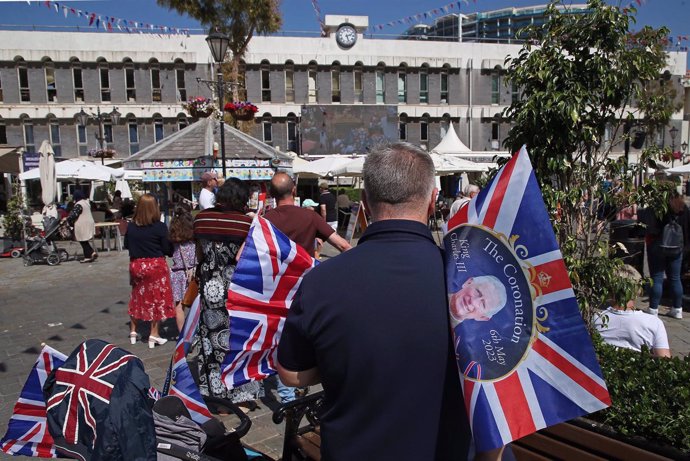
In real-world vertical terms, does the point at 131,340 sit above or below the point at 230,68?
below

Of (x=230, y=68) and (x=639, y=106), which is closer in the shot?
(x=639, y=106)

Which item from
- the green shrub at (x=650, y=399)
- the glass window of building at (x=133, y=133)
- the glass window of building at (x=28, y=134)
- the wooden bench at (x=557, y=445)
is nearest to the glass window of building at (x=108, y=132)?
the glass window of building at (x=133, y=133)

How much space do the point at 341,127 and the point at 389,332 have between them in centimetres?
3163

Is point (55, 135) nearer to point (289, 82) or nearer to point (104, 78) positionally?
point (104, 78)

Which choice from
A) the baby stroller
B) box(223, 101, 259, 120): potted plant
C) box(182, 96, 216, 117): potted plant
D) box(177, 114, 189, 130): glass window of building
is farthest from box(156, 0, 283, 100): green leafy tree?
box(177, 114, 189, 130): glass window of building

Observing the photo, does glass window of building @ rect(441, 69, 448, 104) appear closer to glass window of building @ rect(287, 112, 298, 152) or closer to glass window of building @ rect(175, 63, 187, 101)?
glass window of building @ rect(287, 112, 298, 152)

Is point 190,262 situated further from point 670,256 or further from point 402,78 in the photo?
point 402,78

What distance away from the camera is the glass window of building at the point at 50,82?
29.9 m

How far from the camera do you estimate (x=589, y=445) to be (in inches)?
89.2

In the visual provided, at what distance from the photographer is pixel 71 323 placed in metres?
7.01

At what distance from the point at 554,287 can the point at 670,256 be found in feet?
21.0

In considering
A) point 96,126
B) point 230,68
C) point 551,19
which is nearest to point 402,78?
point 230,68

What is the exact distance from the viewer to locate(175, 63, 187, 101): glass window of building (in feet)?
102

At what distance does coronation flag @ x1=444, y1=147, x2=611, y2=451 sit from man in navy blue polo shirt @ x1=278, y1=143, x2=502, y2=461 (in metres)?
0.08
